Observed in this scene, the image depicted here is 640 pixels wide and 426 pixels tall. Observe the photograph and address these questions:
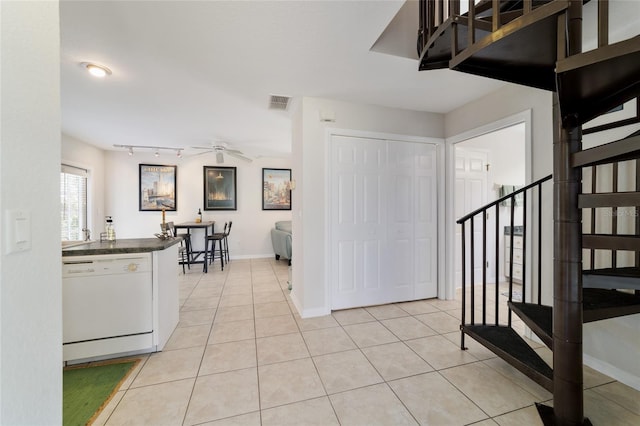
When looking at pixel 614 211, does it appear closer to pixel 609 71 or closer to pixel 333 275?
pixel 609 71

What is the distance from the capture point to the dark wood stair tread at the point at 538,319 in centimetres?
153

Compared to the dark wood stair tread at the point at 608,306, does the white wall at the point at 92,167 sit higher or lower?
higher

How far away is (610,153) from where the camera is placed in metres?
1.12

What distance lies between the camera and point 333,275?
3.01 meters

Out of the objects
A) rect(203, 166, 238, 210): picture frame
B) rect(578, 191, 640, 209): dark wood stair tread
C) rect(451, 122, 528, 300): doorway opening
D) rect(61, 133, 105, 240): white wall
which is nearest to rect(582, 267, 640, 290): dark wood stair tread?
rect(578, 191, 640, 209): dark wood stair tread

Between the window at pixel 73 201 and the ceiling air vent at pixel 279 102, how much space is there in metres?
4.10

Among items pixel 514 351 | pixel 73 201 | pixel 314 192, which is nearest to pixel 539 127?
pixel 514 351

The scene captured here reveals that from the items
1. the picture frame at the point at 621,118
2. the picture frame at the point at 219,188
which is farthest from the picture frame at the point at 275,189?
the picture frame at the point at 621,118

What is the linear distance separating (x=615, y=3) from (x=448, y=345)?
9.18 ft

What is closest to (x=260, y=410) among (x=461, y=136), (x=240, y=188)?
(x=461, y=136)

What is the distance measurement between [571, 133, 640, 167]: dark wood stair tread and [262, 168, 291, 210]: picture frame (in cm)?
563

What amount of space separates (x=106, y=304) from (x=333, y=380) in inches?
73.7

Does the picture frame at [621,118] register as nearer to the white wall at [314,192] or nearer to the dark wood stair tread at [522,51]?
the dark wood stair tread at [522,51]

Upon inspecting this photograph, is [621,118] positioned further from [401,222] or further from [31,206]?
[31,206]
